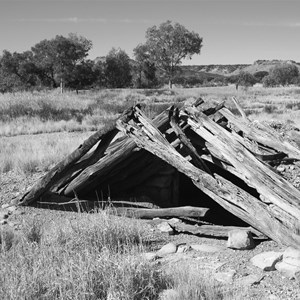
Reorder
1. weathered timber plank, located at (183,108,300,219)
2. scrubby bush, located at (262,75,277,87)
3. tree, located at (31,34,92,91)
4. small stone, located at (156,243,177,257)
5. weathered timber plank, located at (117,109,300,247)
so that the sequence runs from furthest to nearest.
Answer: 1. scrubby bush, located at (262,75,277,87)
2. tree, located at (31,34,92,91)
3. weathered timber plank, located at (183,108,300,219)
4. weathered timber plank, located at (117,109,300,247)
5. small stone, located at (156,243,177,257)

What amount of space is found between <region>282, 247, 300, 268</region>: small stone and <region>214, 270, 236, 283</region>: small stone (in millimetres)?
448

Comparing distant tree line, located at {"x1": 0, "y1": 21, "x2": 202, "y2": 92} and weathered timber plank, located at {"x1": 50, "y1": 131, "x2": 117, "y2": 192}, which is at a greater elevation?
distant tree line, located at {"x1": 0, "y1": 21, "x2": 202, "y2": 92}

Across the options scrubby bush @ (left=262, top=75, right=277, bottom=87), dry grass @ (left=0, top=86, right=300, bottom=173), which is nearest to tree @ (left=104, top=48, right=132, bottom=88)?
scrubby bush @ (left=262, top=75, right=277, bottom=87)

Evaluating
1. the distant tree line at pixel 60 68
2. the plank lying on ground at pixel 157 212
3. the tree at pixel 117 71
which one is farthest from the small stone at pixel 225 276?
the tree at pixel 117 71

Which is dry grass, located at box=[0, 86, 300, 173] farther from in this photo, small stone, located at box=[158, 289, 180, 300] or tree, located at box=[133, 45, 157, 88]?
tree, located at box=[133, 45, 157, 88]

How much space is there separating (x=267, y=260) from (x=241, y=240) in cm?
49

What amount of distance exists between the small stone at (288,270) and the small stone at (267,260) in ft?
0.15

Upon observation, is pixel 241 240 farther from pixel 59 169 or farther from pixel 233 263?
pixel 59 169

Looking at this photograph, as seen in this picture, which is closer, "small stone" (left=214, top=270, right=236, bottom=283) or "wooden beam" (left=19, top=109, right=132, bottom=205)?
"small stone" (left=214, top=270, right=236, bottom=283)

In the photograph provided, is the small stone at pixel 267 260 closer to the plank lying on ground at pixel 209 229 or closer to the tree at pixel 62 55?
the plank lying on ground at pixel 209 229

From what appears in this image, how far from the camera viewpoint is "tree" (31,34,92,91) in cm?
4453

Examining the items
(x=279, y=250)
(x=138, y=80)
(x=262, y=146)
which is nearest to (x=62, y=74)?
(x=138, y=80)

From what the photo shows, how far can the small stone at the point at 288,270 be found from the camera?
309 cm

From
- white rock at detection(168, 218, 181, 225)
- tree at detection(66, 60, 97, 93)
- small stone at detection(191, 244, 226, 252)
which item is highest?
tree at detection(66, 60, 97, 93)
